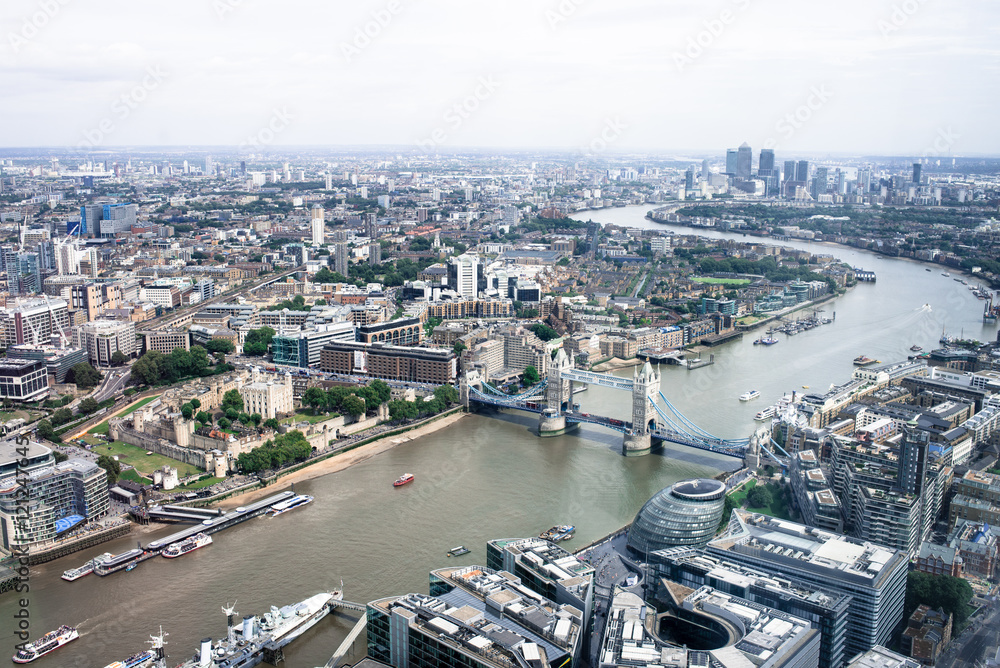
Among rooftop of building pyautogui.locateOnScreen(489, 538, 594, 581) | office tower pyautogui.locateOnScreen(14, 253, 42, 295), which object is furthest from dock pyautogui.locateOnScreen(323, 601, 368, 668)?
office tower pyautogui.locateOnScreen(14, 253, 42, 295)

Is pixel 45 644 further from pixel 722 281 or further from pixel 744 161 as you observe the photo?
pixel 744 161

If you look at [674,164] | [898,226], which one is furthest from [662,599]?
[674,164]

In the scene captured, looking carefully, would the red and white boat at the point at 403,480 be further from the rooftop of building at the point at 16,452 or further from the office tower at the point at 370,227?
the office tower at the point at 370,227

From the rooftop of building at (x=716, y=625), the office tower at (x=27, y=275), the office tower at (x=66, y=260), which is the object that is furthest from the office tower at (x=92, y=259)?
the rooftop of building at (x=716, y=625)

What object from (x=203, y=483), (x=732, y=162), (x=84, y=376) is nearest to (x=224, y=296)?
(x=84, y=376)

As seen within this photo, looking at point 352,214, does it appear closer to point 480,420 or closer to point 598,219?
point 598,219

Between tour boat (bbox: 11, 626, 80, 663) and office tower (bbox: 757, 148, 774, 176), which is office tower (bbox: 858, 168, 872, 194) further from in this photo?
tour boat (bbox: 11, 626, 80, 663)

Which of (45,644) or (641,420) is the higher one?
Answer: (641,420)
